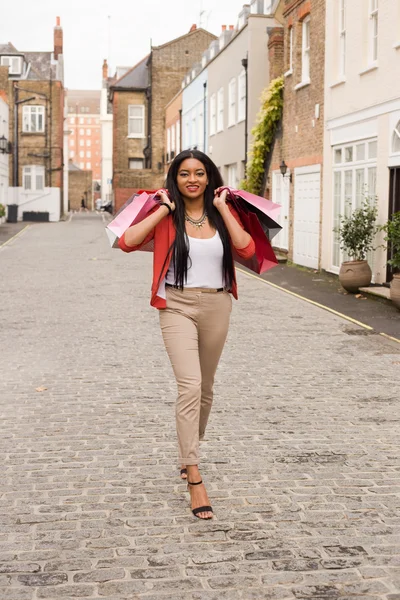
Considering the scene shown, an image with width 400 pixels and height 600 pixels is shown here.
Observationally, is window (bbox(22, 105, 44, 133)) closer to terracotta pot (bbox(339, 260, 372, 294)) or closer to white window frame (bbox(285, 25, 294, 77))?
white window frame (bbox(285, 25, 294, 77))

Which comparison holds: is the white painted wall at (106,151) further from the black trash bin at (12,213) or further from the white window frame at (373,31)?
the white window frame at (373,31)

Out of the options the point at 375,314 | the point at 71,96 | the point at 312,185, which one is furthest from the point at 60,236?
the point at 71,96

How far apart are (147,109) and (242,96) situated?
1274 inches

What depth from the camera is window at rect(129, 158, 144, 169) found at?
63.6 m

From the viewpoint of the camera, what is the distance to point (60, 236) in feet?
127

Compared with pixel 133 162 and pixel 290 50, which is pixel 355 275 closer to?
pixel 290 50

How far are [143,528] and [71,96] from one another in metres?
191

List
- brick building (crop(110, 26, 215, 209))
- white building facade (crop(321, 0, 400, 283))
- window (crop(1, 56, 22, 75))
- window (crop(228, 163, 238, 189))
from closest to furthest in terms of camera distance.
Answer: white building facade (crop(321, 0, 400, 283)) < window (crop(228, 163, 238, 189)) < brick building (crop(110, 26, 215, 209)) < window (crop(1, 56, 22, 75))

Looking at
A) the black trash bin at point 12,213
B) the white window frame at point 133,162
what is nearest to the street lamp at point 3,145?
the black trash bin at point 12,213

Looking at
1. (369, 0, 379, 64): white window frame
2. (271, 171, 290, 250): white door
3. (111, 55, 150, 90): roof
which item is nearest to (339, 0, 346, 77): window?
(369, 0, 379, 64): white window frame

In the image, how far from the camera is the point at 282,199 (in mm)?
25625

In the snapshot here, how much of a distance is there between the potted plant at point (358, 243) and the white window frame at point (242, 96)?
13964 millimetres

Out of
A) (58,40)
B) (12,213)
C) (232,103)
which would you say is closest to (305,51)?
(232,103)

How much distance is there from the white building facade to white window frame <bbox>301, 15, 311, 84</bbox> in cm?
222
